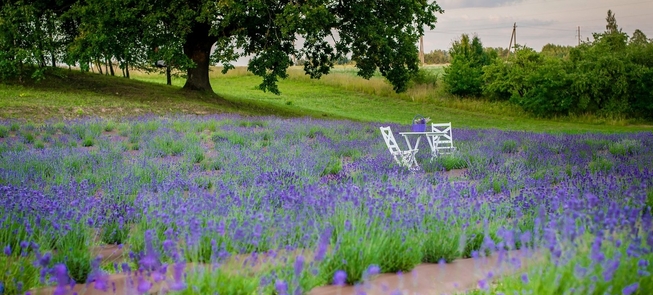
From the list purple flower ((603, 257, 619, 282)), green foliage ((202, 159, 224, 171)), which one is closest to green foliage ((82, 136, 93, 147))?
green foliage ((202, 159, 224, 171))

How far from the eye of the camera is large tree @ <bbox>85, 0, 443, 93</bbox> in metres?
19.7

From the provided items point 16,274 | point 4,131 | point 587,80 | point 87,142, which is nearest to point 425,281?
point 16,274

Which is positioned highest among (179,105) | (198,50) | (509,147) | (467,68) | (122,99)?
(198,50)

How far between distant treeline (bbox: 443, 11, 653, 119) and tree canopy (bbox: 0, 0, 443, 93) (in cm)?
916

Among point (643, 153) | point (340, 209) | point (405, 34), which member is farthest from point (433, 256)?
point (405, 34)

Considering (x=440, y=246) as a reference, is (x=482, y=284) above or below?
above

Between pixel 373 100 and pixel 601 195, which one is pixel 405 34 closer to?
pixel 373 100

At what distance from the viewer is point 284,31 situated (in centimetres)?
1909

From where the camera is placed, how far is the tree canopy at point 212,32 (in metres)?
19.9

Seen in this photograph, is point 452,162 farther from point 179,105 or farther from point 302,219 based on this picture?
point 179,105

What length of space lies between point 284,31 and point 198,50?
555 centimetres

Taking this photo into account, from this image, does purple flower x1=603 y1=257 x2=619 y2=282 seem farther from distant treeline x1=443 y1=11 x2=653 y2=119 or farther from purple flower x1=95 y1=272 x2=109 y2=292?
distant treeline x1=443 y1=11 x2=653 y2=119

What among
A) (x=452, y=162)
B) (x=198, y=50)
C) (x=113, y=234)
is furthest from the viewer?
(x=198, y=50)

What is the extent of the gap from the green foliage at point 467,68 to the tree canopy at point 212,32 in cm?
1157
